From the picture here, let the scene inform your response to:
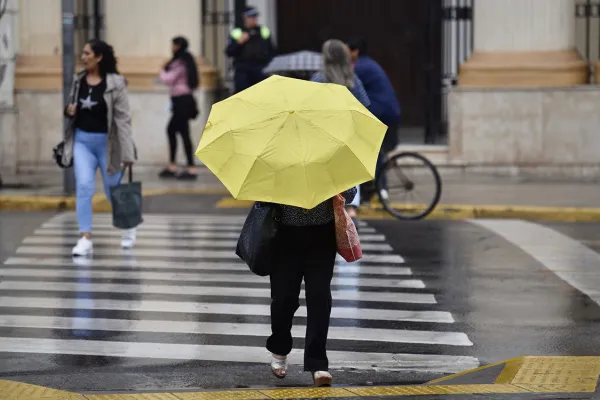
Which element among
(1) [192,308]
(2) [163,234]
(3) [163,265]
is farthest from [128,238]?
(1) [192,308]

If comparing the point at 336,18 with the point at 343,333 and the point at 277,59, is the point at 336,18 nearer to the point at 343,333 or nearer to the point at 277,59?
the point at 277,59

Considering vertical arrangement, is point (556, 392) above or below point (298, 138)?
below

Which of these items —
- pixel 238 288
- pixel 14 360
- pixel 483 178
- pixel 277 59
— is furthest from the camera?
pixel 483 178

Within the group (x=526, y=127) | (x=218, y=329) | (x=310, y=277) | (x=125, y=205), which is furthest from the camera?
(x=526, y=127)

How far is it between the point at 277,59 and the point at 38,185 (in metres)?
3.62

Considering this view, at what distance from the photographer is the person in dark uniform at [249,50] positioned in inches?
801

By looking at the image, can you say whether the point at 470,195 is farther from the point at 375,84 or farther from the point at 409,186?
the point at 375,84

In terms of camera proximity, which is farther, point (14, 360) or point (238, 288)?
point (238, 288)

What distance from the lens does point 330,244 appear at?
24.5 feet

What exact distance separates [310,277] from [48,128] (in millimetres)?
14169

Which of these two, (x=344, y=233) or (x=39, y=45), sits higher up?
(x=39, y=45)

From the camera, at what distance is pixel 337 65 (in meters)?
13.8

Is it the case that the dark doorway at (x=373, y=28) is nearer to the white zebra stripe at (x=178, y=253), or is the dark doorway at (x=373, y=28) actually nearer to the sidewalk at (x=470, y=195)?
the sidewalk at (x=470, y=195)

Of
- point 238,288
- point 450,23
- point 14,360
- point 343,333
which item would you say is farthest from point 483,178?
point 14,360
